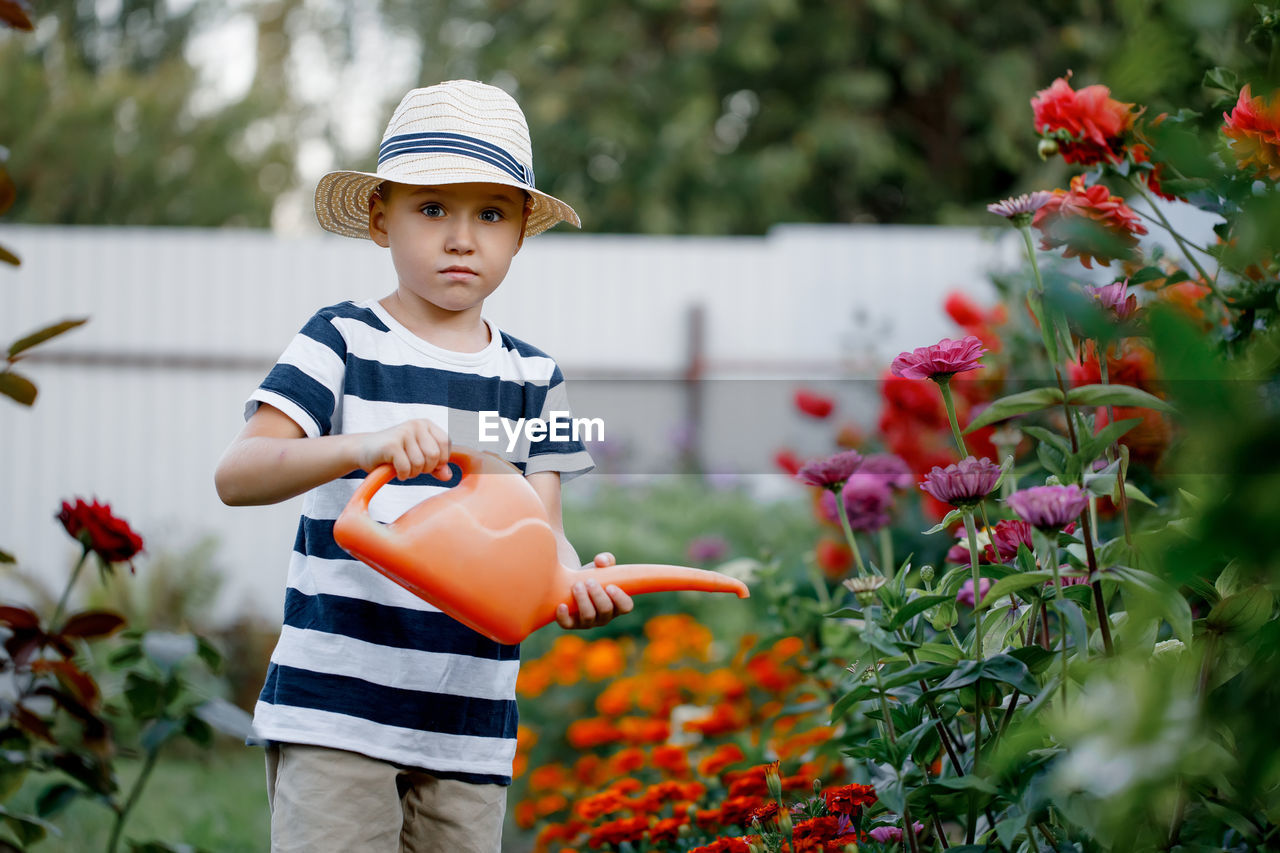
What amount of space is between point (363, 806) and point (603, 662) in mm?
1458

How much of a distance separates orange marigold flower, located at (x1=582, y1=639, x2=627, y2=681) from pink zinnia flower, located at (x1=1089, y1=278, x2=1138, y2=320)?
5.79 ft

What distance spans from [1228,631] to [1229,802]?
15cm

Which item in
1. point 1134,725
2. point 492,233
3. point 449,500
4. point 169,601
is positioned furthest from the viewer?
point 169,601

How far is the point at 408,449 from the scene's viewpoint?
3.57 ft

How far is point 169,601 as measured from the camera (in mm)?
4711

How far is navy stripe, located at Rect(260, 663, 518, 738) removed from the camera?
1.32 metres

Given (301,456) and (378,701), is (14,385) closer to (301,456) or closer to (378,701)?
(301,456)

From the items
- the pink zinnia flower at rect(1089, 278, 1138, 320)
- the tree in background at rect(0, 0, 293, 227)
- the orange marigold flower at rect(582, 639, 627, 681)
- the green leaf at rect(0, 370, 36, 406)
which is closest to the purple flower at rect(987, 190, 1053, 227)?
the pink zinnia flower at rect(1089, 278, 1138, 320)

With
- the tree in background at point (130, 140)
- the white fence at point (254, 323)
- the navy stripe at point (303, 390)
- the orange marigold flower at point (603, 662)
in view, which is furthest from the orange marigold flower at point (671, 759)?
the tree in background at point (130, 140)

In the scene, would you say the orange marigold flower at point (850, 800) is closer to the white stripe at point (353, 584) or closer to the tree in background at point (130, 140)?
the white stripe at point (353, 584)

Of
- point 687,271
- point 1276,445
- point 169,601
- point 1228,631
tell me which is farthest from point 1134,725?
point 687,271

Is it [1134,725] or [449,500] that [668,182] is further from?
[1134,725]

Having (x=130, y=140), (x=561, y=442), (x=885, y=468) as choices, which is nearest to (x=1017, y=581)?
(x=561, y=442)

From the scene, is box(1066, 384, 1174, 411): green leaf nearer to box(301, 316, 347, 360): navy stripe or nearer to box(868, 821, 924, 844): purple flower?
box(868, 821, 924, 844): purple flower
